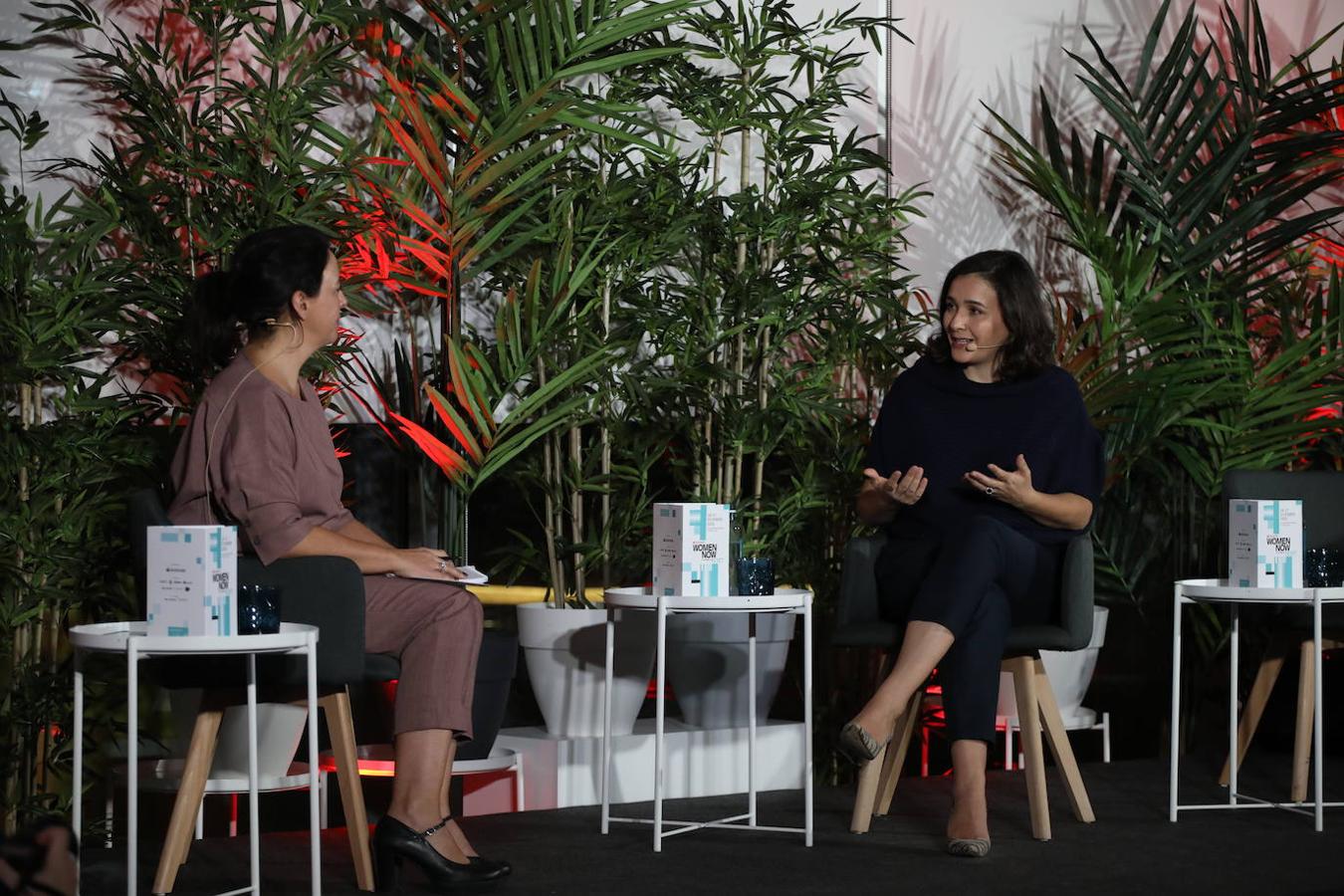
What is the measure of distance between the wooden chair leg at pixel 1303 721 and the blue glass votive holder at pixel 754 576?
1.33m

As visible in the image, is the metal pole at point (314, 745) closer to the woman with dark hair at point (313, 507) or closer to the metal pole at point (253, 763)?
the metal pole at point (253, 763)

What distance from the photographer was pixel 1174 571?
4.81 metres

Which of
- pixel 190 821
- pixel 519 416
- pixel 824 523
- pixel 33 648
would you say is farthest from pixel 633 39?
pixel 190 821

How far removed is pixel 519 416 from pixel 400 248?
2.16 ft

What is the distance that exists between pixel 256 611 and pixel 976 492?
65.0 inches

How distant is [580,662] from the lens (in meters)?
3.87

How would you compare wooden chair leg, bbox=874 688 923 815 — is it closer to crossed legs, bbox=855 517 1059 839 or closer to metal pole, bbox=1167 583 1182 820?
crossed legs, bbox=855 517 1059 839

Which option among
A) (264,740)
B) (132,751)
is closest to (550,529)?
(264,740)

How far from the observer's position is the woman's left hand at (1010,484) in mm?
3342

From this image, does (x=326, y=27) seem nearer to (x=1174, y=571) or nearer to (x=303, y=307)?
(x=303, y=307)

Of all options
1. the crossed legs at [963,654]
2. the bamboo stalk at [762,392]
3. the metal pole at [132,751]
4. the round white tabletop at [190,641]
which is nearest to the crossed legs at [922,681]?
the crossed legs at [963,654]

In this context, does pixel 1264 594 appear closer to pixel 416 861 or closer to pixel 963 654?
pixel 963 654

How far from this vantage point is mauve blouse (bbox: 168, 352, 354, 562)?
9.21ft

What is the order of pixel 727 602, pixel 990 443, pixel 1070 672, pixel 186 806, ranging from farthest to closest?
pixel 1070 672
pixel 990 443
pixel 727 602
pixel 186 806
